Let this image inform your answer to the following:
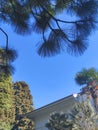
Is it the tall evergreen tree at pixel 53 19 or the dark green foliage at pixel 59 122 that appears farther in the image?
the dark green foliage at pixel 59 122

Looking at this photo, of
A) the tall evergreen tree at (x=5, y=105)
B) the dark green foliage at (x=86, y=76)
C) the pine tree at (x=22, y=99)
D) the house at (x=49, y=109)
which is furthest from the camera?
the pine tree at (x=22, y=99)

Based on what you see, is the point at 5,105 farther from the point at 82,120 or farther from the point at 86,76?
the point at 82,120

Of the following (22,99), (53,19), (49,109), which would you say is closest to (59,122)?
(49,109)

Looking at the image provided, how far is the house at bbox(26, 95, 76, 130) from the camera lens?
47.8 ft

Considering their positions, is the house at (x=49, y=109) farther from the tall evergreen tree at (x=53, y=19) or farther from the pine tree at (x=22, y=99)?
the tall evergreen tree at (x=53, y=19)

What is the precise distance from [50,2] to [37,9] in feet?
0.98

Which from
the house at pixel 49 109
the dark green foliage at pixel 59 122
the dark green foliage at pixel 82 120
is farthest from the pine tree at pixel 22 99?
the dark green foliage at pixel 82 120

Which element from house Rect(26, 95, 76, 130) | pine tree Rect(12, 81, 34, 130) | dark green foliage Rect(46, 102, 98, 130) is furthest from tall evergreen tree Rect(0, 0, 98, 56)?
pine tree Rect(12, 81, 34, 130)

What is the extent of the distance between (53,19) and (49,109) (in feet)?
36.9

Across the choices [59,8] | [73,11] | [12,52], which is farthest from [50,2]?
[12,52]

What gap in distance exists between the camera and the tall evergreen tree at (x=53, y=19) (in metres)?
4.59

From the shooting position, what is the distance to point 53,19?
16.5 feet

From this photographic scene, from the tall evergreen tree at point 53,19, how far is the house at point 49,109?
8.95 metres

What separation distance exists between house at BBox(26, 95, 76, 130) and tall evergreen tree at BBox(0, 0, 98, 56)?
895cm
